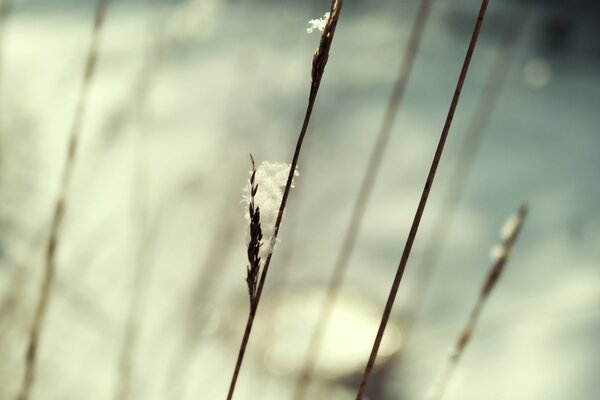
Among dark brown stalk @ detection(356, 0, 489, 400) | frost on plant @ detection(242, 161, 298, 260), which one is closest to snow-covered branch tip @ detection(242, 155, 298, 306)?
frost on plant @ detection(242, 161, 298, 260)

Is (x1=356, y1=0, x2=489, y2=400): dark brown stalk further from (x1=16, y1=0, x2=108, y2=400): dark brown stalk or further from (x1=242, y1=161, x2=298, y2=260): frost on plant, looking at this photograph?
(x1=16, y1=0, x2=108, y2=400): dark brown stalk

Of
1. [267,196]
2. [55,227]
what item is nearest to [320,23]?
[267,196]

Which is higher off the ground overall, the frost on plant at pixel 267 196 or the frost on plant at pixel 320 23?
the frost on plant at pixel 320 23

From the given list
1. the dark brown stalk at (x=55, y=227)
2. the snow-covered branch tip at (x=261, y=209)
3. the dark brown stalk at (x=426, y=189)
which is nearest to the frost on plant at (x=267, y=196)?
the snow-covered branch tip at (x=261, y=209)

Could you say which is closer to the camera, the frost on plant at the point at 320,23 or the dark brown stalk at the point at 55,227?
the frost on plant at the point at 320,23

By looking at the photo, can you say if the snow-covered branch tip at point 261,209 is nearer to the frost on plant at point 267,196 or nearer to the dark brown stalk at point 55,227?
the frost on plant at point 267,196

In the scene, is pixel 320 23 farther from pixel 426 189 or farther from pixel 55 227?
pixel 55 227
